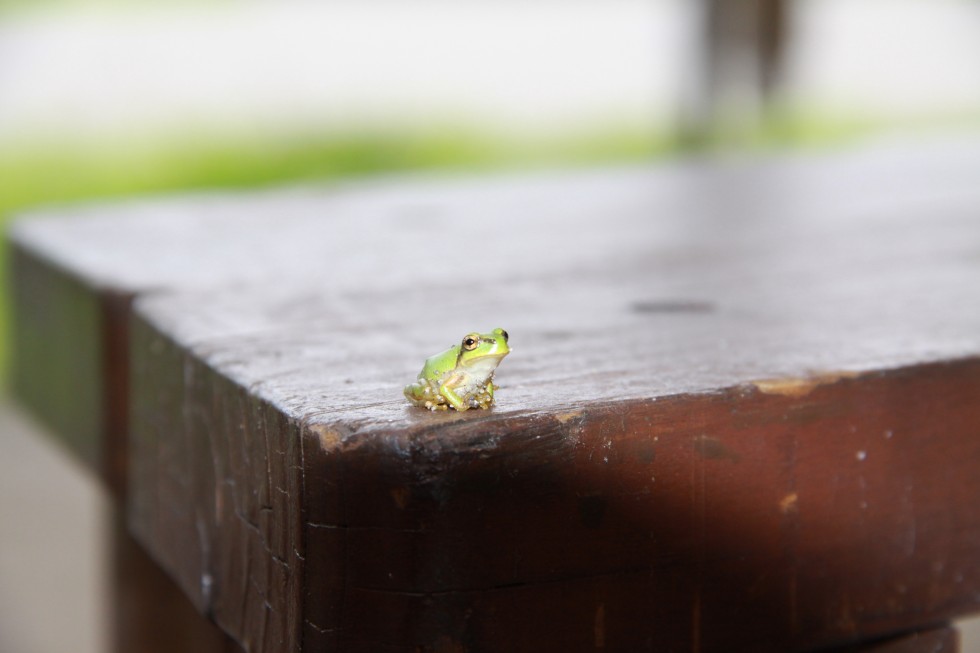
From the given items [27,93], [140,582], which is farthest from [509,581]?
[27,93]

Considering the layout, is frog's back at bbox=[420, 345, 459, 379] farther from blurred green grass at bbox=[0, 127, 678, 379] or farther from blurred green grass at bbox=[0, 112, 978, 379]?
blurred green grass at bbox=[0, 127, 678, 379]

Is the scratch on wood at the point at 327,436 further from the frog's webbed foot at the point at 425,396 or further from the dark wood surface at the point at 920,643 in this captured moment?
the dark wood surface at the point at 920,643

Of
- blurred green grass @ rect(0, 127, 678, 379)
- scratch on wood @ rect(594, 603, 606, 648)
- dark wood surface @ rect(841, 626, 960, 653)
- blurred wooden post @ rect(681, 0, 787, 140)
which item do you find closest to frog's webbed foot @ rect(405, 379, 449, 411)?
scratch on wood @ rect(594, 603, 606, 648)

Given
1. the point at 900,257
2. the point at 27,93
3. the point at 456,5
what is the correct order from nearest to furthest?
the point at 900,257 < the point at 27,93 < the point at 456,5

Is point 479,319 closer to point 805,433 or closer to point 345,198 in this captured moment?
point 805,433

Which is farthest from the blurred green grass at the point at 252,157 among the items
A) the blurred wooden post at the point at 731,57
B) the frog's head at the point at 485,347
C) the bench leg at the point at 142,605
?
the frog's head at the point at 485,347

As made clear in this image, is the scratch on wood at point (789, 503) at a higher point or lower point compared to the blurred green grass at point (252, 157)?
higher
